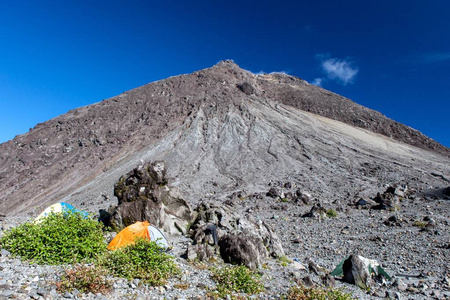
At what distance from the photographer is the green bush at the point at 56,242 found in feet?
28.0

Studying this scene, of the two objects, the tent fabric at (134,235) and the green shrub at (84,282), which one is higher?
the tent fabric at (134,235)

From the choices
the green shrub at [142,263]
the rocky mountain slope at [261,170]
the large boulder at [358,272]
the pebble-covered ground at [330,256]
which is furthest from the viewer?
the rocky mountain slope at [261,170]

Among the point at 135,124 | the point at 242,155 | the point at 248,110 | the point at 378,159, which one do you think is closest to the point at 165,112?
the point at 135,124

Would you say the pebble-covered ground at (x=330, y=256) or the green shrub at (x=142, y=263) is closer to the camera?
the pebble-covered ground at (x=330, y=256)

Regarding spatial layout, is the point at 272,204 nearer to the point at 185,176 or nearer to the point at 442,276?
the point at 185,176

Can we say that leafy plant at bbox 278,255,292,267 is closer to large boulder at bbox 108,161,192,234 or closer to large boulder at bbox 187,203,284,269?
large boulder at bbox 187,203,284,269

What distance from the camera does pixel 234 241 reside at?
37.0 feet

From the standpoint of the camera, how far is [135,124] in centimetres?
5256

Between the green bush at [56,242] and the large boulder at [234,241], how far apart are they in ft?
12.5

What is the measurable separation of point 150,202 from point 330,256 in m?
Result: 10.2

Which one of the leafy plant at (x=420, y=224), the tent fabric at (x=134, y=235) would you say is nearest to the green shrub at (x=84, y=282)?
the tent fabric at (x=134, y=235)

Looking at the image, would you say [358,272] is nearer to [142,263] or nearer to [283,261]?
[283,261]

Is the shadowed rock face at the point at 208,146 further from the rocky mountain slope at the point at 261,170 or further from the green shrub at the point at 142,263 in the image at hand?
the green shrub at the point at 142,263

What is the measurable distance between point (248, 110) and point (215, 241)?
4370 centimetres
